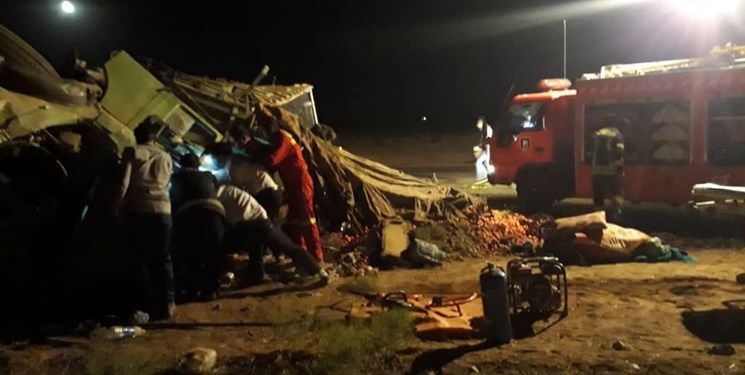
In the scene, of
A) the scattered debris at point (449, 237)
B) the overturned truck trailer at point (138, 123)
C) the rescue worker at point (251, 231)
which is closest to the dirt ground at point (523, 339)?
the rescue worker at point (251, 231)

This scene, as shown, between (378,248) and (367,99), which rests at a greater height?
(367,99)

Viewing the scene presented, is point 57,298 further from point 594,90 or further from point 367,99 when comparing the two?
point 367,99

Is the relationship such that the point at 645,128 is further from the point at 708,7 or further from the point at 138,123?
the point at 138,123

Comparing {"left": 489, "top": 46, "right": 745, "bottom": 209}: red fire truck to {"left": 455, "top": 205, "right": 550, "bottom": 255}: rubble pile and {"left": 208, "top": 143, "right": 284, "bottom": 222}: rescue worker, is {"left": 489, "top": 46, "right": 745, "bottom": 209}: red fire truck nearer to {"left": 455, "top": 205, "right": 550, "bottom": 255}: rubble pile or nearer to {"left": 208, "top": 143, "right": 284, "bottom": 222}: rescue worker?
{"left": 455, "top": 205, "right": 550, "bottom": 255}: rubble pile

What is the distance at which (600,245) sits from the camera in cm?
973

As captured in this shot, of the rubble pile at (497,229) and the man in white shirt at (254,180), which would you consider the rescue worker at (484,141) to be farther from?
the man in white shirt at (254,180)

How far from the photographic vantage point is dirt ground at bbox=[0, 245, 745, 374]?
5.95 meters

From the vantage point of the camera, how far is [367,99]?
51625 millimetres

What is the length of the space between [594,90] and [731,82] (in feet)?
6.91

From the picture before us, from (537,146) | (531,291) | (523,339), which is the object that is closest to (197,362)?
(523,339)

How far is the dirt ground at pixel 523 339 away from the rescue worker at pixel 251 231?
0.38 meters

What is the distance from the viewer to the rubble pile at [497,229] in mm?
10906

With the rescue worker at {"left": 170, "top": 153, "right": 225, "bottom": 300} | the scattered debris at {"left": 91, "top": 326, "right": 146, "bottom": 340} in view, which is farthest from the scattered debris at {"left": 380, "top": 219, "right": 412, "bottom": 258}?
the scattered debris at {"left": 91, "top": 326, "right": 146, "bottom": 340}

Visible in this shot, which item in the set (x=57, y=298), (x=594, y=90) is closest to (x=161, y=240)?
(x=57, y=298)
